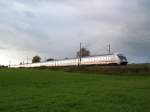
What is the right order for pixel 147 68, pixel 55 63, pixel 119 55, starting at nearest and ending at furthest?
1. pixel 147 68
2. pixel 119 55
3. pixel 55 63

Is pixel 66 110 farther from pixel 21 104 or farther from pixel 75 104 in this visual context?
pixel 21 104

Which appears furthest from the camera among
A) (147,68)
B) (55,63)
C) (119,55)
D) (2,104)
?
(55,63)

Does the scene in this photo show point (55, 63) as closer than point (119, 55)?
No

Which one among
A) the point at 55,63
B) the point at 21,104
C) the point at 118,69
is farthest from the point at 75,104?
the point at 55,63

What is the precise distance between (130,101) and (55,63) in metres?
82.0

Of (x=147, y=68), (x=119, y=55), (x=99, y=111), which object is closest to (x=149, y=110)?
(x=99, y=111)

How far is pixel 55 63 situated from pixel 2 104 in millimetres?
83402

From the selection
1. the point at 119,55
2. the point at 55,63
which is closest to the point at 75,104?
the point at 119,55

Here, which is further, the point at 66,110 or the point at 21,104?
the point at 21,104

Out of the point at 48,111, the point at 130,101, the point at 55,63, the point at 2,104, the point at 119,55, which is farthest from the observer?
the point at 55,63

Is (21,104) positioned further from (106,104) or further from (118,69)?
(118,69)

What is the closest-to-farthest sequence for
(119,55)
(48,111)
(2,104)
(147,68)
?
(48,111)
(2,104)
(147,68)
(119,55)

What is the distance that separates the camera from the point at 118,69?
185 ft

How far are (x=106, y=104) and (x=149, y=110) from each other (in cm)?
226
